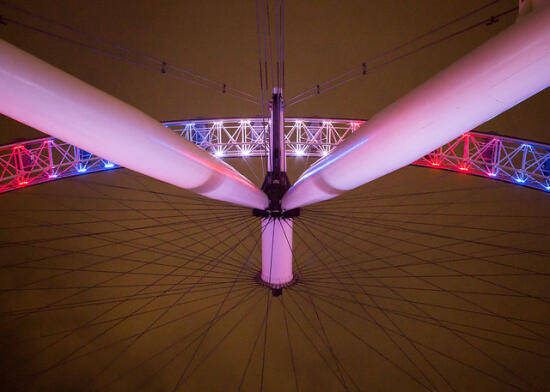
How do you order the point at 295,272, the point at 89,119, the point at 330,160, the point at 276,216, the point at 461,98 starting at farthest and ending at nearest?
1. the point at 295,272
2. the point at 276,216
3. the point at 330,160
4. the point at 89,119
5. the point at 461,98

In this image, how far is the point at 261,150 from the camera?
8117mm

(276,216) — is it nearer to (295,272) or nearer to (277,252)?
(277,252)

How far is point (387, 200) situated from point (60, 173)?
7236mm

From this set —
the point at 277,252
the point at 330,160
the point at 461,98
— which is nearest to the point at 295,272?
the point at 277,252

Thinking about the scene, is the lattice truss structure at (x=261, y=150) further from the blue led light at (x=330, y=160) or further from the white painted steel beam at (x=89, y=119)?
the white painted steel beam at (x=89, y=119)

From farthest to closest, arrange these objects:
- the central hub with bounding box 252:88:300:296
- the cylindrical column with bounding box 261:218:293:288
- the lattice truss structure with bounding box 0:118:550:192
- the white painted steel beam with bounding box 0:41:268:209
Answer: the lattice truss structure with bounding box 0:118:550:192, the cylindrical column with bounding box 261:218:293:288, the central hub with bounding box 252:88:300:296, the white painted steel beam with bounding box 0:41:268:209

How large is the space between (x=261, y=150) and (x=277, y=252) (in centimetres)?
370

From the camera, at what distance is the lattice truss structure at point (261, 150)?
6.71 meters

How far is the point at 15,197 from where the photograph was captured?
8.67 meters

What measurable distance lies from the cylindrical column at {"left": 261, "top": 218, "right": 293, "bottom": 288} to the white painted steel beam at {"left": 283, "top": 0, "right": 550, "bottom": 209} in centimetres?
221

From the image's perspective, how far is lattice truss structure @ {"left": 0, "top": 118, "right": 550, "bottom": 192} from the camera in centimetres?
671

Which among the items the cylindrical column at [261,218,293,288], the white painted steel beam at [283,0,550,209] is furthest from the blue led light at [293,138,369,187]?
the cylindrical column at [261,218,293,288]

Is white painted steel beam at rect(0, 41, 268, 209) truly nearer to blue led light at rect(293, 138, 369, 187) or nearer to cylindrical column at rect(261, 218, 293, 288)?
blue led light at rect(293, 138, 369, 187)

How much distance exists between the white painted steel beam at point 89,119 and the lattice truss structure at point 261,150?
4.36 meters
